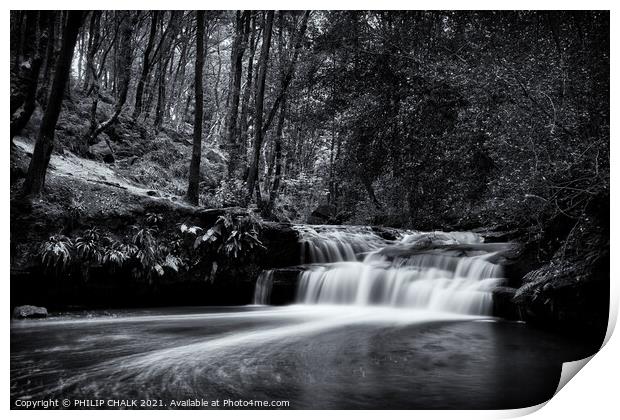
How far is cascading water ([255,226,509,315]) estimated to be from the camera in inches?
203

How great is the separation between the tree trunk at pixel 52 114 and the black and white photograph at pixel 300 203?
25mm

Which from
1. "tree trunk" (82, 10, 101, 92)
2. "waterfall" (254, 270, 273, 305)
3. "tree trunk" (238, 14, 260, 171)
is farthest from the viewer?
"waterfall" (254, 270, 273, 305)

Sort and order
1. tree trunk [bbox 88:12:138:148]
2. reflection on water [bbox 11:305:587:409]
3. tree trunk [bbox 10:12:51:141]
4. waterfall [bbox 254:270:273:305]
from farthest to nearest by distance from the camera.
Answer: waterfall [bbox 254:270:273:305] < tree trunk [bbox 88:12:138:148] < tree trunk [bbox 10:12:51:141] < reflection on water [bbox 11:305:587:409]

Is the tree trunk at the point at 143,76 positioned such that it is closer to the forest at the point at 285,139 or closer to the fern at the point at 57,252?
the forest at the point at 285,139

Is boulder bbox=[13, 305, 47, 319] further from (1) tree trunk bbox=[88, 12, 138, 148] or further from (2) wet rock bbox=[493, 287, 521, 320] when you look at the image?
(2) wet rock bbox=[493, 287, 521, 320]

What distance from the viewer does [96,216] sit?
5.05m

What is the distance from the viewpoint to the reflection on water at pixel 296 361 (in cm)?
282

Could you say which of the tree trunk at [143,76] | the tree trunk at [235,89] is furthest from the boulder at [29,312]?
the tree trunk at [235,89]

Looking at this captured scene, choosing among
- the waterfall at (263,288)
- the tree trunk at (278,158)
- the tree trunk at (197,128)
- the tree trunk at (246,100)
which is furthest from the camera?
the waterfall at (263,288)

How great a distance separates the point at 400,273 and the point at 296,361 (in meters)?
2.78

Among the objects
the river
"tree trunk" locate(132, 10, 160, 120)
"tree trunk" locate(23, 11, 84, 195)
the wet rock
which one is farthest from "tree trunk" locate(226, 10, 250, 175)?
the wet rock

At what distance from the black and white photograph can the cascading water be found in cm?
3

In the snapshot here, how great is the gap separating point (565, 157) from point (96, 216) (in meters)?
4.80

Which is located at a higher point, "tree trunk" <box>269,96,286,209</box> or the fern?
"tree trunk" <box>269,96,286,209</box>
